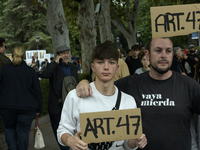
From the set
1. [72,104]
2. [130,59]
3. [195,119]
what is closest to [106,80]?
[72,104]

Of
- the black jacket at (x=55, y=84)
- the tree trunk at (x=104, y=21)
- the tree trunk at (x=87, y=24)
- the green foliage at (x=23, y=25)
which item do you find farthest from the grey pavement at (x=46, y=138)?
the green foliage at (x=23, y=25)

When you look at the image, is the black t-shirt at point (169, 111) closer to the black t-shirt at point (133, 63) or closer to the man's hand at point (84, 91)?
the man's hand at point (84, 91)

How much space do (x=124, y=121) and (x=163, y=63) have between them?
79 centimetres

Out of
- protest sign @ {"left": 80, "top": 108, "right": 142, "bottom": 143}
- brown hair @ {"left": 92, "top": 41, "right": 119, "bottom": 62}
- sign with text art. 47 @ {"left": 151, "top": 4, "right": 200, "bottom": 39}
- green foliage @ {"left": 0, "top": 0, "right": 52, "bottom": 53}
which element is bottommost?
protest sign @ {"left": 80, "top": 108, "right": 142, "bottom": 143}

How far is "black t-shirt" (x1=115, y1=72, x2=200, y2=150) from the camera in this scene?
8.25 feet

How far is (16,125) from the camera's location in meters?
4.48

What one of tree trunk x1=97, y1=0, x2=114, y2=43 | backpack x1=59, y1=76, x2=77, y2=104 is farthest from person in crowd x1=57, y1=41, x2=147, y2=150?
tree trunk x1=97, y1=0, x2=114, y2=43

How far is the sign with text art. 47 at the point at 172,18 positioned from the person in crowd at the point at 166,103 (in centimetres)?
9

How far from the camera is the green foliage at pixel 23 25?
42875 mm

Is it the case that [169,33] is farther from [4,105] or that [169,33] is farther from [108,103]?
[4,105]

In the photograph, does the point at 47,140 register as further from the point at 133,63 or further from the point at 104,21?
the point at 104,21

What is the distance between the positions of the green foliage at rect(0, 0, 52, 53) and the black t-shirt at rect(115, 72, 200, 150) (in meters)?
40.7

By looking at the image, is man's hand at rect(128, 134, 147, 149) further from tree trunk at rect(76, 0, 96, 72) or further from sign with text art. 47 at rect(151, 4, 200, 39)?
tree trunk at rect(76, 0, 96, 72)

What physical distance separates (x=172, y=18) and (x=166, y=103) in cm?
80
